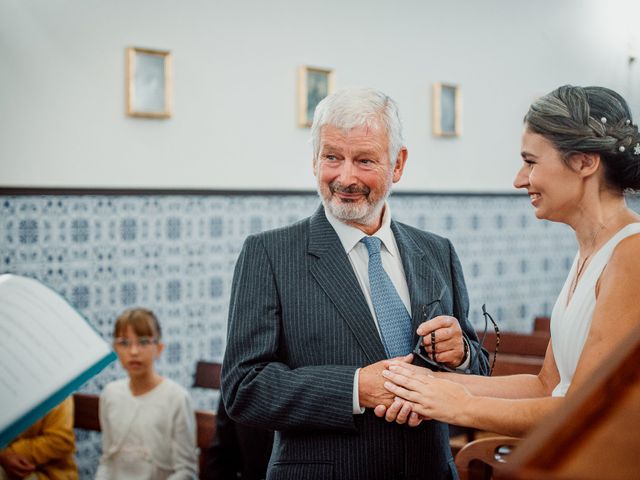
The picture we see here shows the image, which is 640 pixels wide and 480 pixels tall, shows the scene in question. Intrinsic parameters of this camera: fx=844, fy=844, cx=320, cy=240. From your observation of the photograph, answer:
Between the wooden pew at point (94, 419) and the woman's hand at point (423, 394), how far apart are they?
2.20 m

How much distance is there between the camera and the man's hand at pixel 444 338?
2.29 metres

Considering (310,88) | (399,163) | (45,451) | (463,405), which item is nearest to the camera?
(463,405)

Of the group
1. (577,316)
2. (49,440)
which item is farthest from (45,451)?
(577,316)

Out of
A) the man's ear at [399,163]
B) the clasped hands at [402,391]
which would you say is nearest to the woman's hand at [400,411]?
the clasped hands at [402,391]

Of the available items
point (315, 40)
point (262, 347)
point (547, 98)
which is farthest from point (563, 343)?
point (315, 40)

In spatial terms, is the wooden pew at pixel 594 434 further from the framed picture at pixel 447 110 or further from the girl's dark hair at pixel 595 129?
the framed picture at pixel 447 110

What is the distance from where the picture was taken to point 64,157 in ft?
15.3

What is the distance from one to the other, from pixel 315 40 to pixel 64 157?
2.03 m

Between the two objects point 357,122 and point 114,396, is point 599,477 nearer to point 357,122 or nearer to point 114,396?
point 357,122

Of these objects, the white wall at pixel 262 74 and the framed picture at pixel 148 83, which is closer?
the white wall at pixel 262 74

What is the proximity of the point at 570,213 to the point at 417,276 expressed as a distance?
1.57 feet

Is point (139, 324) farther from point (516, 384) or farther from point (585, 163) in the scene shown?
point (585, 163)

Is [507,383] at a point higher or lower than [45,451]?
higher

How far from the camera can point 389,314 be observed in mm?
2385
